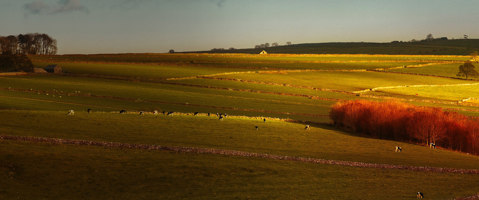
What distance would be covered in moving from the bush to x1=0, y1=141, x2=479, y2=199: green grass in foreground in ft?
252

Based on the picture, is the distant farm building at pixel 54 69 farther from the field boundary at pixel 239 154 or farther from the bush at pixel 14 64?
the field boundary at pixel 239 154

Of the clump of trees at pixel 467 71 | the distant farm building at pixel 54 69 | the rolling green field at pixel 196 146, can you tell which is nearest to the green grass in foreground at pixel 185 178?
the rolling green field at pixel 196 146

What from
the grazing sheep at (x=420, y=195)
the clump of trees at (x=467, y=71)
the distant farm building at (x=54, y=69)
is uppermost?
the clump of trees at (x=467, y=71)

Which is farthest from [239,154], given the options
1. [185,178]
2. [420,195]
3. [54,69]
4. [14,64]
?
[14,64]

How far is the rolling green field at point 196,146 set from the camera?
2686 centimetres

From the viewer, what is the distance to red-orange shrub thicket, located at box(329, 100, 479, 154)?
2217 inches

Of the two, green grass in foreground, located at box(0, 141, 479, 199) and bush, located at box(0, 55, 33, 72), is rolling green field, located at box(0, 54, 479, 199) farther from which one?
bush, located at box(0, 55, 33, 72)

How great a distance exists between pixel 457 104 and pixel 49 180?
83.2 m

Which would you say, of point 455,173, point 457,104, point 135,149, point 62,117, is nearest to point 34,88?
point 62,117

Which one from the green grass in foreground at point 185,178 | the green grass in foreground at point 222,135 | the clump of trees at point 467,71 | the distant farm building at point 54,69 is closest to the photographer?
the green grass in foreground at point 185,178

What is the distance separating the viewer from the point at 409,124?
57.9 meters

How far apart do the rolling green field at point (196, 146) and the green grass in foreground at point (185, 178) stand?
0.07 metres

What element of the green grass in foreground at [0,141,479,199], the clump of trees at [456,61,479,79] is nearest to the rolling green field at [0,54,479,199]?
the green grass in foreground at [0,141,479,199]

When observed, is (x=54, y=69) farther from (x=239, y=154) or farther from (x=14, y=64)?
(x=239, y=154)
